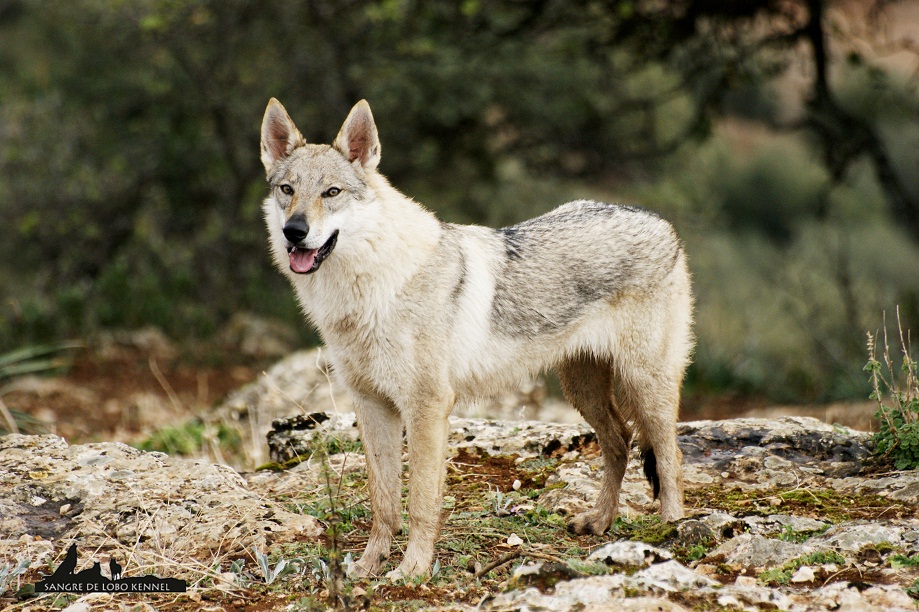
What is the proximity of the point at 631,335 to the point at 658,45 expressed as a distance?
22.5 feet

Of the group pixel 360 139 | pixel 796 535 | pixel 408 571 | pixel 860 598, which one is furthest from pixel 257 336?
pixel 860 598

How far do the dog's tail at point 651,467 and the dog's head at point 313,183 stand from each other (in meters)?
2.29

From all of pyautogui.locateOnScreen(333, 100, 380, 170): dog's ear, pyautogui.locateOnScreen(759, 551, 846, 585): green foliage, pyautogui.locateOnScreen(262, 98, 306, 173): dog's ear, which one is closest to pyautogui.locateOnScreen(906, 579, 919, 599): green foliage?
pyautogui.locateOnScreen(759, 551, 846, 585): green foliage

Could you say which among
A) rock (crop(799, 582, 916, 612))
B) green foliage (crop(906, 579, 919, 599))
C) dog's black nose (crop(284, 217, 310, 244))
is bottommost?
green foliage (crop(906, 579, 919, 599))

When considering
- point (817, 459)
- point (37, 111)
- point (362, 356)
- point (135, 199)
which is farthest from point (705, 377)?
point (37, 111)

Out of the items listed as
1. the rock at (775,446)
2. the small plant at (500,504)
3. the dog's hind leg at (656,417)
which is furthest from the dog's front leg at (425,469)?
the rock at (775,446)

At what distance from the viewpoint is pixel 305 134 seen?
46.6 ft

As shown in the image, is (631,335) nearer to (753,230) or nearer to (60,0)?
(60,0)

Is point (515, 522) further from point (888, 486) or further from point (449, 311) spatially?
point (888, 486)

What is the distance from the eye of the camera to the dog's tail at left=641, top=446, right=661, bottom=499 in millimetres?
5531

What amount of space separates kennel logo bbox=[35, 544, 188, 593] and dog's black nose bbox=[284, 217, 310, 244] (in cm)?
178

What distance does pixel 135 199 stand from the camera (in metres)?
15.1

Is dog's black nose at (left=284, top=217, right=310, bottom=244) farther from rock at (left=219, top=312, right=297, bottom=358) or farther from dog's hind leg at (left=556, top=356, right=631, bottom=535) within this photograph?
rock at (left=219, top=312, right=297, bottom=358)

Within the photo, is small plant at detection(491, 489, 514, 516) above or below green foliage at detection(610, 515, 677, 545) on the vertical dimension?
above
